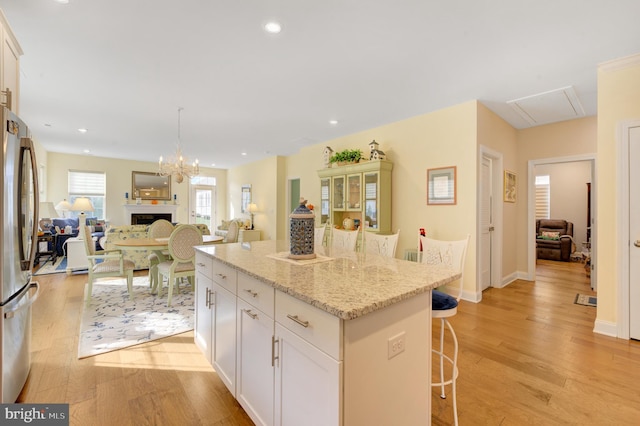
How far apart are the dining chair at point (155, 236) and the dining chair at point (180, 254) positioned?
1.73 feet

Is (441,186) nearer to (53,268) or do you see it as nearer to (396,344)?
(396,344)

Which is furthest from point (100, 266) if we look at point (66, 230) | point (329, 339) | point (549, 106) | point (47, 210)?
point (549, 106)

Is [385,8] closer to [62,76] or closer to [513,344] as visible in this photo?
[513,344]

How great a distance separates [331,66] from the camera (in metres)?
→ 2.85

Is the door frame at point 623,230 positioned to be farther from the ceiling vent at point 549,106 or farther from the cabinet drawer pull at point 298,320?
the cabinet drawer pull at point 298,320

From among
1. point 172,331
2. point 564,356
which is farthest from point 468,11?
point 172,331

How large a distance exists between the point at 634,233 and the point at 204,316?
12.8ft

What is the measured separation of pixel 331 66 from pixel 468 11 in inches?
48.8

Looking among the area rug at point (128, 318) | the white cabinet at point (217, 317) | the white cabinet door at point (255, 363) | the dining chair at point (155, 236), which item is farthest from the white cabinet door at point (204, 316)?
the dining chair at point (155, 236)

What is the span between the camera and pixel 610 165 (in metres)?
2.79

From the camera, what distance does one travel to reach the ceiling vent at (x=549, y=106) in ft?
11.3

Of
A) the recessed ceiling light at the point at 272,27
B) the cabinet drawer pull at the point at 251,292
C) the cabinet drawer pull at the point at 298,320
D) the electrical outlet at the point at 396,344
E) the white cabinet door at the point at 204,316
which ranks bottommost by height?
the white cabinet door at the point at 204,316

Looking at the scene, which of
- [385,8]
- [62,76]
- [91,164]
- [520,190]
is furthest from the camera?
[91,164]

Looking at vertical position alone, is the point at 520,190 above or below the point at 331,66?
below
